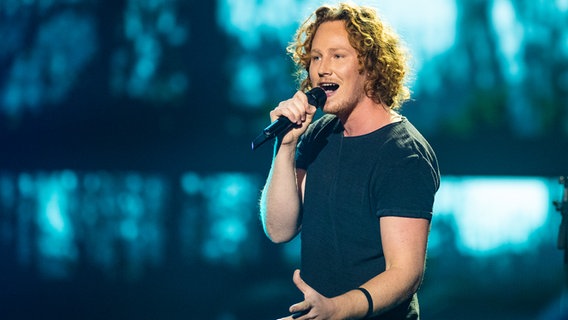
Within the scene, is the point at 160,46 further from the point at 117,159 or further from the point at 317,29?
the point at 317,29

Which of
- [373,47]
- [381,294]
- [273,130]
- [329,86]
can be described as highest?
[373,47]

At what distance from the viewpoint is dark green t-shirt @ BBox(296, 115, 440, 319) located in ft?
4.51

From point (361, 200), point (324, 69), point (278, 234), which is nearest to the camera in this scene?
point (361, 200)

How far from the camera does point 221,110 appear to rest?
304 centimetres

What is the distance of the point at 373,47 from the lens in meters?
1.63

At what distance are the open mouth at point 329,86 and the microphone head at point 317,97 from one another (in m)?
0.03

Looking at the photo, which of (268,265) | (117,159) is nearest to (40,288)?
(117,159)

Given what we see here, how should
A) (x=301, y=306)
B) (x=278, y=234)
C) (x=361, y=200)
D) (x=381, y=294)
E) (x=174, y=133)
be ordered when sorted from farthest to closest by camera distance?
(x=174, y=133) < (x=278, y=234) < (x=361, y=200) < (x=381, y=294) < (x=301, y=306)

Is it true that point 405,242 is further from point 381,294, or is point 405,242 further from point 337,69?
point 337,69

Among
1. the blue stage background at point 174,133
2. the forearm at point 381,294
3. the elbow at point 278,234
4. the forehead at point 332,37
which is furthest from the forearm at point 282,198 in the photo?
the blue stage background at point 174,133

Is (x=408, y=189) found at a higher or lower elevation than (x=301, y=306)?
higher

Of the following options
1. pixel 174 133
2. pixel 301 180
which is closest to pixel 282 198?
pixel 301 180

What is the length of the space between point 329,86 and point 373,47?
0.17 meters

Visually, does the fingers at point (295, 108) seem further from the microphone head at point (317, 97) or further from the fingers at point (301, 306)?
the fingers at point (301, 306)
